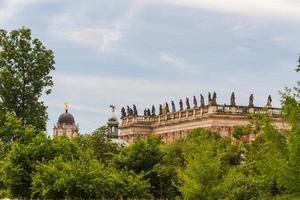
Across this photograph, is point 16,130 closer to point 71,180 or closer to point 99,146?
point 71,180

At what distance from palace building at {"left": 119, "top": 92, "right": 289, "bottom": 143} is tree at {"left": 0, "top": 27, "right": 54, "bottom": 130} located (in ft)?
100.0

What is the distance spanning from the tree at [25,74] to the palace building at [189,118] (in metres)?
30.5

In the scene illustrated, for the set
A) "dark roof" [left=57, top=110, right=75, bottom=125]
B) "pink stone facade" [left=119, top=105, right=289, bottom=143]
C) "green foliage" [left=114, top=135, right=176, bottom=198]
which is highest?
"dark roof" [left=57, top=110, right=75, bottom=125]

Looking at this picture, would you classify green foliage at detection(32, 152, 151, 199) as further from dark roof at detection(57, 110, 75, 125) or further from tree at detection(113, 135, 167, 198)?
dark roof at detection(57, 110, 75, 125)

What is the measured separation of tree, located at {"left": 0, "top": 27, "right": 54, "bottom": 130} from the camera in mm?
40344

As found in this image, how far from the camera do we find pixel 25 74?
40.7 m

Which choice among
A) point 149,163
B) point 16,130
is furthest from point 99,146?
point 16,130

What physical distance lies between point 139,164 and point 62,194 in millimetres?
9398

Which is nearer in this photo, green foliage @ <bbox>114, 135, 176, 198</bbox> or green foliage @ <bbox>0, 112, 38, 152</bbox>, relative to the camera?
green foliage @ <bbox>0, 112, 38, 152</bbox>

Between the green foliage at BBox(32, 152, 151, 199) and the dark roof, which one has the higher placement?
the dark roof

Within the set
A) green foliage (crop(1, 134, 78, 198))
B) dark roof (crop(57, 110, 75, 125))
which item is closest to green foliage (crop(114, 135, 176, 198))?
green foliage (crop(1, 134, 78, 198))

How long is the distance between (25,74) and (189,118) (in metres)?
44.2

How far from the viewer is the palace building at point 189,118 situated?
3056 inches

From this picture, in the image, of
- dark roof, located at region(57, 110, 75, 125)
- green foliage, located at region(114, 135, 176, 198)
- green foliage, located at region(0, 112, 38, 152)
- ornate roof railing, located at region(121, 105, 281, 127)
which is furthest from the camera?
dark roof, located at region(57, 110, 75, 125)
